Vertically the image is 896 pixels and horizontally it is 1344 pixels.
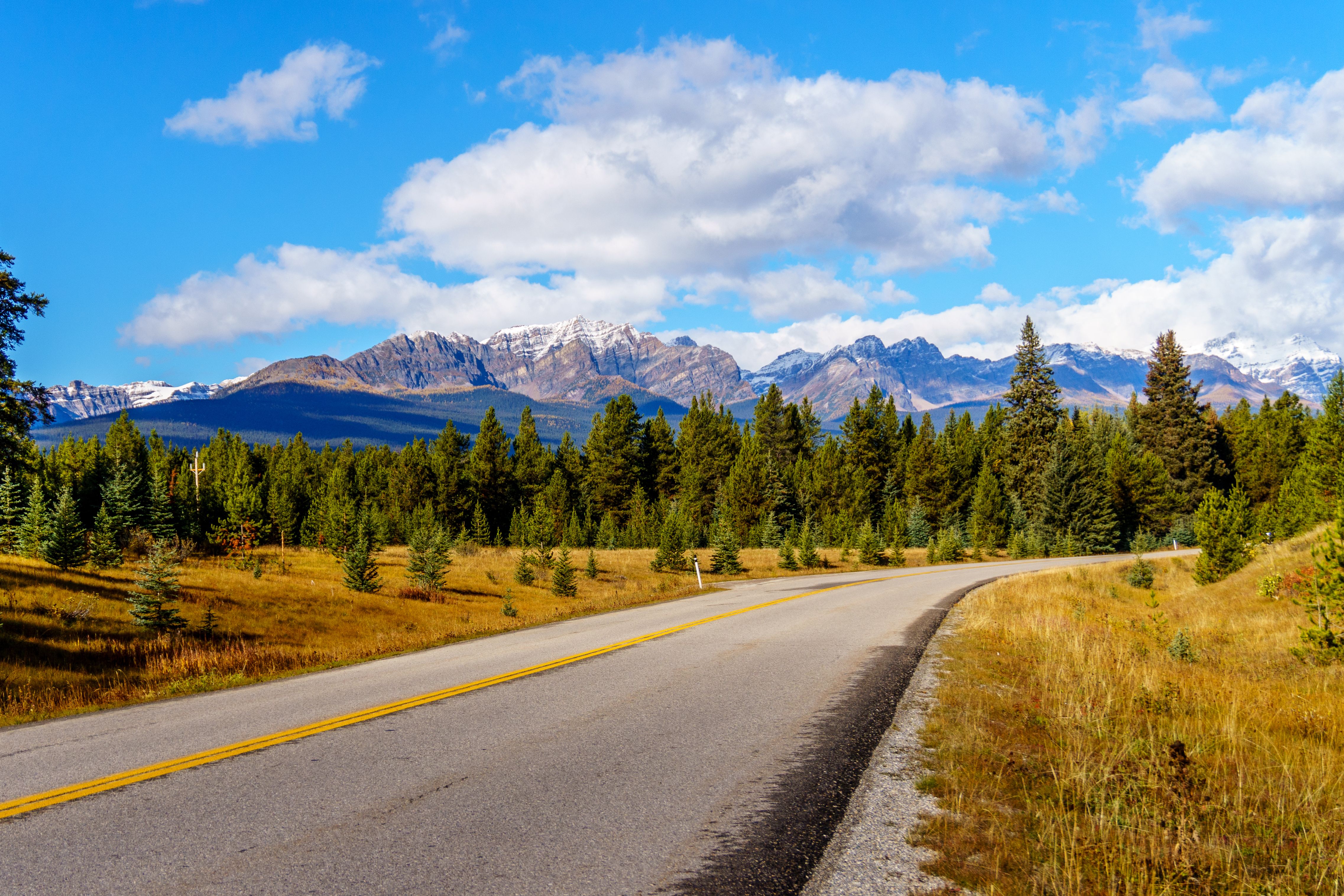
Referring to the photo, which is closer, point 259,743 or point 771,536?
point 259,743

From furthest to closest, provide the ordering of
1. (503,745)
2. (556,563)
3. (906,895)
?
(556,563) → (503,745) → (906,895)

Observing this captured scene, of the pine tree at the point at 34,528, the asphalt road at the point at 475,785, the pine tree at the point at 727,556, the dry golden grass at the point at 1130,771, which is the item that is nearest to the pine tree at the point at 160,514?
the pine tree at the point at 34,528

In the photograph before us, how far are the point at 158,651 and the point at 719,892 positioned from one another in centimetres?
1950

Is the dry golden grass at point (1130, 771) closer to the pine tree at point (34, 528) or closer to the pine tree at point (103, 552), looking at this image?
the pine tree at point (103, 552)

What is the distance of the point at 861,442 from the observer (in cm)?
7831

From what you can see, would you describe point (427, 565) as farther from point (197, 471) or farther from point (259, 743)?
point (197, 471)

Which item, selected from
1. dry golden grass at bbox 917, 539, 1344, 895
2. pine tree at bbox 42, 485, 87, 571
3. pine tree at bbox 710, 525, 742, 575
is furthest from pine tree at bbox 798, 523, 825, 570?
pine tree at bbox 42, 485, 87, 571

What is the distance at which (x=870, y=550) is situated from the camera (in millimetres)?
42438

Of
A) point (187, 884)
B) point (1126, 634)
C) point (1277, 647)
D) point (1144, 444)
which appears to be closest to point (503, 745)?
point (187, 884)

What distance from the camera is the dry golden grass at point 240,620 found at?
12188 millimetres

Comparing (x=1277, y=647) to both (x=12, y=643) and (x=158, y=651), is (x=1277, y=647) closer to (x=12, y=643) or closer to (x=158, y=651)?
(x=158, y=651)

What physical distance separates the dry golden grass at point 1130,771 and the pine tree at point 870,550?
30.0 m

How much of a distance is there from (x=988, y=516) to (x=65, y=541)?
188ft

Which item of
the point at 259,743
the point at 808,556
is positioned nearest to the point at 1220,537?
the point at 808,556
